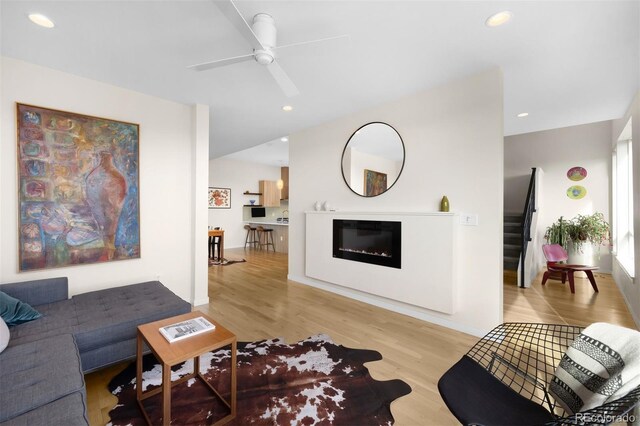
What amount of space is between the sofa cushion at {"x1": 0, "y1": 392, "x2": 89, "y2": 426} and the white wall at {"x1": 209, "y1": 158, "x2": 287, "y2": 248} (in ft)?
24.6

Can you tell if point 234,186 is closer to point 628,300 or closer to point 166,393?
point 166,393

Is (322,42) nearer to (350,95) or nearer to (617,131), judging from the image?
(350,95)

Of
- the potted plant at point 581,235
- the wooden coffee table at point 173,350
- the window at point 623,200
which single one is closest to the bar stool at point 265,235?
the wooden coffee table at point 173,350

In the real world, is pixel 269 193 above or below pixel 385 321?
above

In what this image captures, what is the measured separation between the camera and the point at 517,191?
6086 mm

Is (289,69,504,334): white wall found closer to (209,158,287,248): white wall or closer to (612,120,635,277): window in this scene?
(612,120,635,277): window

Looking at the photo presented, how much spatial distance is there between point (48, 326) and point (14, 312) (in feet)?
1.01

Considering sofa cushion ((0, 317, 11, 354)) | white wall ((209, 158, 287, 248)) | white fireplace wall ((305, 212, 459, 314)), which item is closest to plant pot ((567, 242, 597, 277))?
white fireplace wall ((305, 212, 459, 314))

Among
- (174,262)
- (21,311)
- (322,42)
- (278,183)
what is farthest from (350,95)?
(278,183)

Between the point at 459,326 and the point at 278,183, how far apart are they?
299 inches

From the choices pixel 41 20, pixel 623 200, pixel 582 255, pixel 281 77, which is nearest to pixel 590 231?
pixel 582 255

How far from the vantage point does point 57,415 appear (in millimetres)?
1118

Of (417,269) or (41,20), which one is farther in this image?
(417,269)

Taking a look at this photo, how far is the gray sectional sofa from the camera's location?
117 cm
